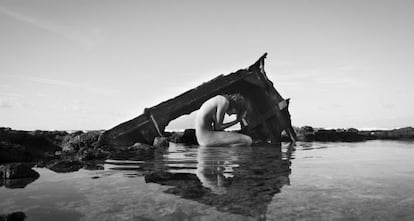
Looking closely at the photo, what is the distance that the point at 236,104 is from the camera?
1391cm

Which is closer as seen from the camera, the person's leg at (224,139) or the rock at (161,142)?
the person's leg at (224,139)

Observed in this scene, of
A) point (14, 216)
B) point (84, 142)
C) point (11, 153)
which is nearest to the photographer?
point (14, 216)

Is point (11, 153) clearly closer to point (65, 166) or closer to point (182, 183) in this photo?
point (65, 166)

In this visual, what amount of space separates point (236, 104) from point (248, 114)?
207 centimetres

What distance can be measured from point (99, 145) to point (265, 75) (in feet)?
28.0

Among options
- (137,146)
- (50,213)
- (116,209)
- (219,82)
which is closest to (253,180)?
(116,209)

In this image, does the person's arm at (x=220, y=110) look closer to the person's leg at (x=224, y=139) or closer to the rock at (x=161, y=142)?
the person's leg at (x=224, y=139)

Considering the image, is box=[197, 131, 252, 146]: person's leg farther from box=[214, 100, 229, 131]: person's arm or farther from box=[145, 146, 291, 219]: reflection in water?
box=[145, 146, 291, 219]: reflection in water

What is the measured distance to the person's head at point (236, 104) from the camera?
13758 mm

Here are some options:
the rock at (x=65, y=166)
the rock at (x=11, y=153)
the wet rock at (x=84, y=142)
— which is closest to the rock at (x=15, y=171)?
the rock at (x=65, y=166)

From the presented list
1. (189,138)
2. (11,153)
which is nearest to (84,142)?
(11,153)

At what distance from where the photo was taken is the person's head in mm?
13758

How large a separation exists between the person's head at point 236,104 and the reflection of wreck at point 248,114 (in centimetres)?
69

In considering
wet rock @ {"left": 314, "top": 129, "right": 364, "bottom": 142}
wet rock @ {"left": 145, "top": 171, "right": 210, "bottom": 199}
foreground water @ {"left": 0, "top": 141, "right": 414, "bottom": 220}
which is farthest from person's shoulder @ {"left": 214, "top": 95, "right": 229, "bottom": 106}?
wet rock @ {"left": 314, "top": 129, "right": 364, "bottom": 142}
